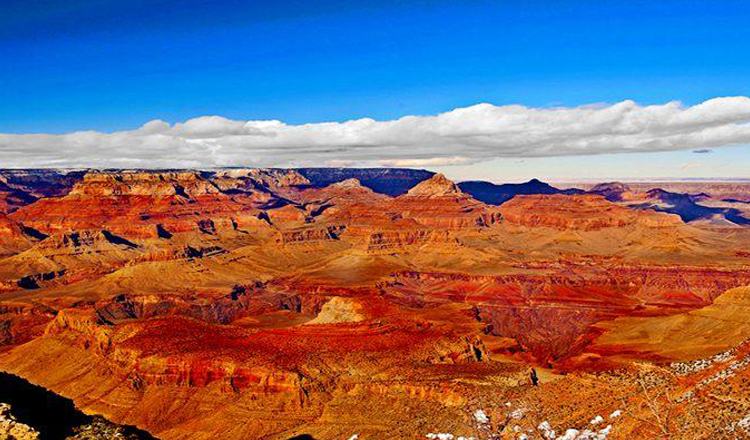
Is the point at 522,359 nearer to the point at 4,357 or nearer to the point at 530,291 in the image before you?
the point at 530,291

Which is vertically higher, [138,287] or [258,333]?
[258,333]

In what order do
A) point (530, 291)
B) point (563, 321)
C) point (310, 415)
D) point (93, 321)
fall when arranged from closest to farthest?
1. point (310, 415)
2. point (93, 321)
3. point (563, 321)
4. point (530, 291)

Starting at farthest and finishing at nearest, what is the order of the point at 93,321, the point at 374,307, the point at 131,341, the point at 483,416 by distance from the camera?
the point at 374,307 < the point at 93,321 < the point at 131,341 < the point at 483,416

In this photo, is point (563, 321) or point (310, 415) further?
point (563, 321)

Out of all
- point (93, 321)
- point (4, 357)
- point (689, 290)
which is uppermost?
point (93, 321)

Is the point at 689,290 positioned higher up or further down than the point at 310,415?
further down

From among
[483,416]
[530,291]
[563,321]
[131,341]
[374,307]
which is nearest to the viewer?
[483,416]

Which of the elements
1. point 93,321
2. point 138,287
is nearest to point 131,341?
point 93,321

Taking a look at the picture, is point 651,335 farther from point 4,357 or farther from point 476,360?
point 4,357

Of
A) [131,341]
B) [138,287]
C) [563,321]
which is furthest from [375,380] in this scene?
[138,287]
